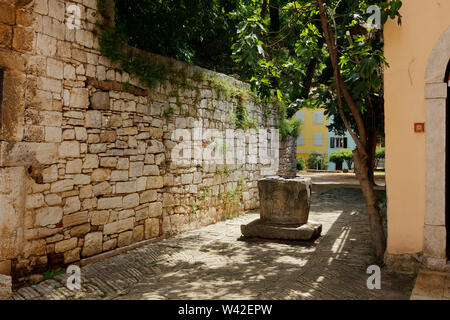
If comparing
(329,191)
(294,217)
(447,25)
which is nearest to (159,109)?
(294,217)

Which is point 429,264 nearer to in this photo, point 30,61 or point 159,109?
point 159,109

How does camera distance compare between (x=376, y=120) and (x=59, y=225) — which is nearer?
(x=59, y=225)

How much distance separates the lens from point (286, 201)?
21.7 feet

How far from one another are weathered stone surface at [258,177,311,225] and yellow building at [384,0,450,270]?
205 cm

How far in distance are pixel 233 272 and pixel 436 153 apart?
284 centimetres

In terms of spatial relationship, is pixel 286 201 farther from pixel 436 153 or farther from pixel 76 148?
pixel 76 148

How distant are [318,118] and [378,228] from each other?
2879 centimetres

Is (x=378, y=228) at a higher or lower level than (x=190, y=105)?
lower

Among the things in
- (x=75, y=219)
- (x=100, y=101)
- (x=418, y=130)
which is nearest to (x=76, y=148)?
(x=100, y=101)

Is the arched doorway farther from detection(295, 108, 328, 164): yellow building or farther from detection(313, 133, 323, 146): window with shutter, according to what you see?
detection(313, 133, 323, 146): window with shutter

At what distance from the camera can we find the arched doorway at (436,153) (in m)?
4.38

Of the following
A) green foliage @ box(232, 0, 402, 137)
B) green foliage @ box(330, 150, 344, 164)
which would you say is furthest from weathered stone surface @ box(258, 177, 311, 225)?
green foliage @ box(330, 150, 344, 164)
